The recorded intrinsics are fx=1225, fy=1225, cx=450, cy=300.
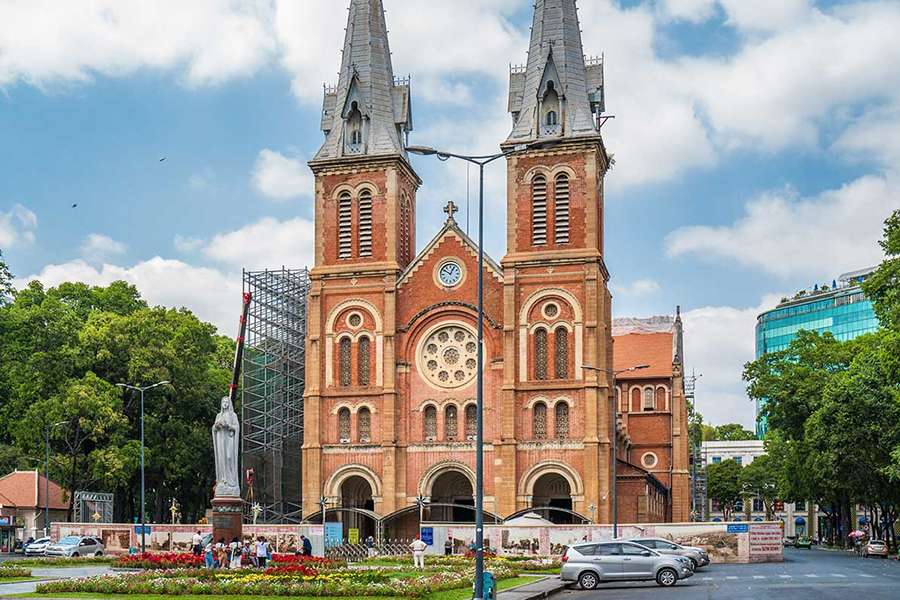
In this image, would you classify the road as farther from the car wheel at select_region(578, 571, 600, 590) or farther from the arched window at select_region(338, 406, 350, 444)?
the arched window at select_region(338, 406, 350, 444)

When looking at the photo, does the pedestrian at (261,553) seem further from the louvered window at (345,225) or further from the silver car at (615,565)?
the louvered window at (345,225)

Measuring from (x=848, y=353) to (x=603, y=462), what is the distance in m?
17.4

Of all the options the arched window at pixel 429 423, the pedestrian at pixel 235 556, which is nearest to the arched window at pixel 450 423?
the arched window at pixel 429 423

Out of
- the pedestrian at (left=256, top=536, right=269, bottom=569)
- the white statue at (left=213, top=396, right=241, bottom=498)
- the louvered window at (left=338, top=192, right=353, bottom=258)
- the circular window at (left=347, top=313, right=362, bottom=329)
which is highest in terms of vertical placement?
the louvered window at (left=338, top=192, right=353, bottom=258)

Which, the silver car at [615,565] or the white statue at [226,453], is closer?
the silver car at [615,565]

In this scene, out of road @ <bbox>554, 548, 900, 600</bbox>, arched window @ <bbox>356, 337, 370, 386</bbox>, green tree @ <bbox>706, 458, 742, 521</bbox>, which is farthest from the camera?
green tree @ <bbox>706, 458, 742, 521</bbox>

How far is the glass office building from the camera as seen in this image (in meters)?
152

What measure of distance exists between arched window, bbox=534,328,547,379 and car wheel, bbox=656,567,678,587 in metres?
31.1

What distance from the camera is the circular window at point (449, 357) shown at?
70.8 meters

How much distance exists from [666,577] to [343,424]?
118 feet

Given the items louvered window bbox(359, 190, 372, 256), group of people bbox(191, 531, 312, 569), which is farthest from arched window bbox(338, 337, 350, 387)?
group of people bbox(191, 531, 312, 569)

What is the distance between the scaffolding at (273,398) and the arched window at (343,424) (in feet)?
23.5

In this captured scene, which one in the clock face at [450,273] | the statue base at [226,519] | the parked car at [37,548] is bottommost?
the parked car at [37,548]

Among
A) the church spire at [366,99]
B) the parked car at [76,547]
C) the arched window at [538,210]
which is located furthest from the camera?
the church spire at [366,99]
